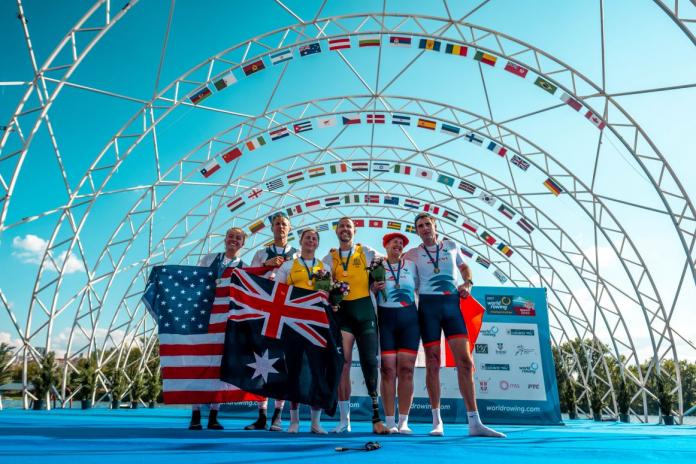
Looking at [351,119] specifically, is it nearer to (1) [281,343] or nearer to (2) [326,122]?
(2) [326,122]

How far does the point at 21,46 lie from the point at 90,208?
212 inches

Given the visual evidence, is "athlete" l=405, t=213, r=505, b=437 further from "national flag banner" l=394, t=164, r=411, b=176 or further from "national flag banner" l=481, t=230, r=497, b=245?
"national flag banner" l=481, t=230, r=497, b=245

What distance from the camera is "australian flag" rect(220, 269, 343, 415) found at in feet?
19.3

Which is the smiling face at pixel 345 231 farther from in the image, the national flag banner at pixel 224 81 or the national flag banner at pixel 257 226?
the national flag banner at pixel 257 226

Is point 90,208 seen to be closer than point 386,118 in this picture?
Yes

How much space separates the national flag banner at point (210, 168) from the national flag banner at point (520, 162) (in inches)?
456

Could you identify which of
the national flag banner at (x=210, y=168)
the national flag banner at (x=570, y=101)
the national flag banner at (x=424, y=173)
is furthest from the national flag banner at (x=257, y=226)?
the national flag banner at (x=570, y=101)

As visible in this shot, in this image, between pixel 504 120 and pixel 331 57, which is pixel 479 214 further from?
pixel 331 57

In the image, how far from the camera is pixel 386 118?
17.5 meters

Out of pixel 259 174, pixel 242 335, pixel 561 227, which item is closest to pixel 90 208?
pixel 259 174

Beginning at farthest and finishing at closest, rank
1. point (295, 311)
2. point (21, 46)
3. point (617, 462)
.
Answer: point (21, 46) → point (295, 311) → point (617, 462)

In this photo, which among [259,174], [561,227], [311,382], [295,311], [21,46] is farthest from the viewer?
[259,174]

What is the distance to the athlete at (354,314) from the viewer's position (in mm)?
5969

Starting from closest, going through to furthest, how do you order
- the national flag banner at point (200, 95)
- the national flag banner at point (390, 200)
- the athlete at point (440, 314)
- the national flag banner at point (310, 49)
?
the athlete at point (440, 314) → the national flag banner at point (310, 49) → the national flag banner at point (200, 95) → the national flag banner at point (390, 200)
